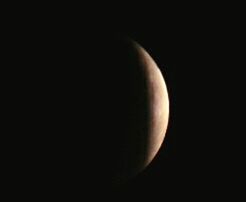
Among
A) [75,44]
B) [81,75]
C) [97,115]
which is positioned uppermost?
[75,44]

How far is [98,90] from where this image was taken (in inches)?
166

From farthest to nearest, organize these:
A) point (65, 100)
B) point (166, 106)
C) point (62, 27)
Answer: point (166, 106) → point (62, 27) → point (65, 100)

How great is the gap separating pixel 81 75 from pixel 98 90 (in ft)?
0.69

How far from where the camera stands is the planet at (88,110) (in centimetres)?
414

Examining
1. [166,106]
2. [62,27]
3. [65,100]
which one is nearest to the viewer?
[65,100]

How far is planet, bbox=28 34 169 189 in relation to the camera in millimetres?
4137

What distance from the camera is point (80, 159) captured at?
4238 mm

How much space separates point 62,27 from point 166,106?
1407 mm

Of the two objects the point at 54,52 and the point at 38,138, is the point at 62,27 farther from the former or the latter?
the point at 38,138

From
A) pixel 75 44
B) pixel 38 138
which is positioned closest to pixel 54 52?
pixel 75 44

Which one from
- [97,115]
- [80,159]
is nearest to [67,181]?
[80,159]

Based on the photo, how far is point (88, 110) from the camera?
4.17 meters

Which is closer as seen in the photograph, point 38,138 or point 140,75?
point 38,138

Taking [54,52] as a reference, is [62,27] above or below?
above
